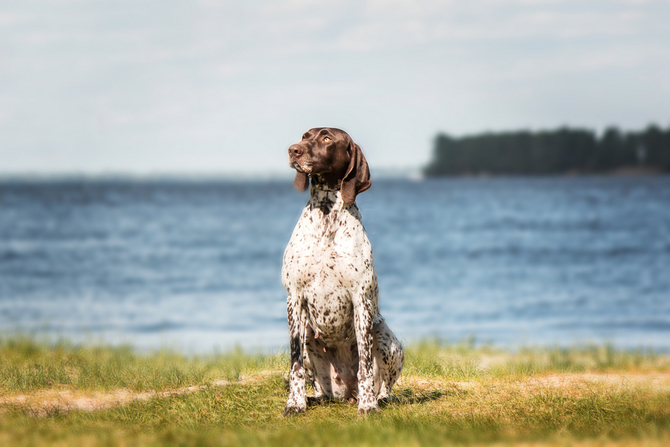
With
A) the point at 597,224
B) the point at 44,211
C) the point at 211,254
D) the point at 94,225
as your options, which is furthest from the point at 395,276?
the point at 44,211

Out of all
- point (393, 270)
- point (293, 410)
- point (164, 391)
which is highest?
point (293, 410)

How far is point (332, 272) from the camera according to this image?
18.9 feet

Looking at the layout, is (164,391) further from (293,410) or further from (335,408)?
(335,408)

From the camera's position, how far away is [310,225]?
233 inches

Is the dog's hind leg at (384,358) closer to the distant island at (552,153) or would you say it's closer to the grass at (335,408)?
the grass at (335,408)

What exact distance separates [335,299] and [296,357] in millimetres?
645

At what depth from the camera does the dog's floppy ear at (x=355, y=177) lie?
5863 millimetres

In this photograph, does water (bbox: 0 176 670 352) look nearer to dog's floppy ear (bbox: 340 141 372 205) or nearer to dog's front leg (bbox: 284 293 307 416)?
dog's floppy ear (bbox: 340 141 372 205)

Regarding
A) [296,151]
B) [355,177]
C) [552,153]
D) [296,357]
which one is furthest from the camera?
[552,153]

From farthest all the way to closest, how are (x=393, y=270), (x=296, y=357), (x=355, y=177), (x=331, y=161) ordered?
(x=393, y=270) < (x=296, y=357) < (x=355, y=177) < (x=331, y=161)

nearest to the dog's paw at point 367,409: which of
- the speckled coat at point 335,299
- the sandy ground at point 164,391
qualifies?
the speckled coat at point 335,299

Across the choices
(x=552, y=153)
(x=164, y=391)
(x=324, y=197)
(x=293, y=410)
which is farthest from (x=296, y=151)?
(x=552, y=153)

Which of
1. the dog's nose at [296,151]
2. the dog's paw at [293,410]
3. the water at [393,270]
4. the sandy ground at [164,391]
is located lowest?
the water at [393,270]

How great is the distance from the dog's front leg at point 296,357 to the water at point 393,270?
1.06 meters
